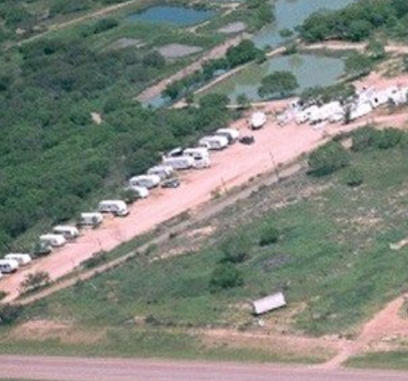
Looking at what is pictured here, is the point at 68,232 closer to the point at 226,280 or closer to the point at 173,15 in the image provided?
the point at 226,280

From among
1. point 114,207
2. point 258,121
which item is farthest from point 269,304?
point 258,121

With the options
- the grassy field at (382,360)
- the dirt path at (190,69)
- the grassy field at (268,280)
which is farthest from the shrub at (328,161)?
the dirt path at (190,69)

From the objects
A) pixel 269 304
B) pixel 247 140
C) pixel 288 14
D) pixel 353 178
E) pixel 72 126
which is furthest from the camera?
pixel 288 14

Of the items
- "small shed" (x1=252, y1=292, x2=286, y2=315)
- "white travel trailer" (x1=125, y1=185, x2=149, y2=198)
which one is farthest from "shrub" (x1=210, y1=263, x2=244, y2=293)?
"white travel trailer" (x1=125, y1=185, x2=149, y2=198)

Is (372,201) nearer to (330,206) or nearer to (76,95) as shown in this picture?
(330,206)

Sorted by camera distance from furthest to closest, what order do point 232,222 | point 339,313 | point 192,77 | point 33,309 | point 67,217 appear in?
point 192,77, point 67,217, point 232,222, point 33,309, point 339,313

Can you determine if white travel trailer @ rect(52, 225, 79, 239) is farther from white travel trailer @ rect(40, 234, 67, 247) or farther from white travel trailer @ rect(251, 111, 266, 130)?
white travel trailer @ rect(251, 111, 266, 130)

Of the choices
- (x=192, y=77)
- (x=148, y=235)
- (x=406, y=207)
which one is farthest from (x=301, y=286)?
(x=192, y=77)
